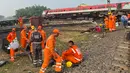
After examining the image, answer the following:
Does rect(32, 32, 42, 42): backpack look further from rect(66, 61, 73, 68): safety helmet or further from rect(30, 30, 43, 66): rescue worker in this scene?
rect(66, 61, 73, 68): safety helmet

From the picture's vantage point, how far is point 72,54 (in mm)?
11281

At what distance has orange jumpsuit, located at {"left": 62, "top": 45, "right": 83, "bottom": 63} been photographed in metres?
11.2

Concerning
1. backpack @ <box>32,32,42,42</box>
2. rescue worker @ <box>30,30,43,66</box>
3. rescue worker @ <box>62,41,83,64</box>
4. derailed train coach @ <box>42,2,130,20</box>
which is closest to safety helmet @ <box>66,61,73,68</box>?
rescue worker @ <box>62,41,83,64</box>

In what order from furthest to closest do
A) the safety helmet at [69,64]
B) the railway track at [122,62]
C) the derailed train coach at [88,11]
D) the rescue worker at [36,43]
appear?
the derailed train coach at [88,11] → the rescue worker at [36,43] → the safety helmet at [69,64] → the railway track at [122,62]

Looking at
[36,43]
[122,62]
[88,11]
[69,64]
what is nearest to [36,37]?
[36,43]

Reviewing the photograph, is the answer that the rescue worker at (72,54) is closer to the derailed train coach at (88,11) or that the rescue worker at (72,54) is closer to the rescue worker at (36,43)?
the rescue worker at (36,43)

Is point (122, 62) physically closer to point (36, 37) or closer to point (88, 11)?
point (36, 37)

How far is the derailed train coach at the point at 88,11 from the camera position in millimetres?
35156

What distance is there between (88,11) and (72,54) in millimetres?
28102

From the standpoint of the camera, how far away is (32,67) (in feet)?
40.6

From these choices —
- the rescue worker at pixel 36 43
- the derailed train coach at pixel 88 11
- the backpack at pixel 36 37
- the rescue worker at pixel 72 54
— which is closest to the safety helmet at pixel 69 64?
the rescue worker at pixel 72 54

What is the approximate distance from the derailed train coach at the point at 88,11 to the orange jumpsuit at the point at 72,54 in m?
22.3

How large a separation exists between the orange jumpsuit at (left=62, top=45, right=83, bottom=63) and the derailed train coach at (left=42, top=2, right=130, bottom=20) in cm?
2225

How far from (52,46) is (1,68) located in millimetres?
3931
